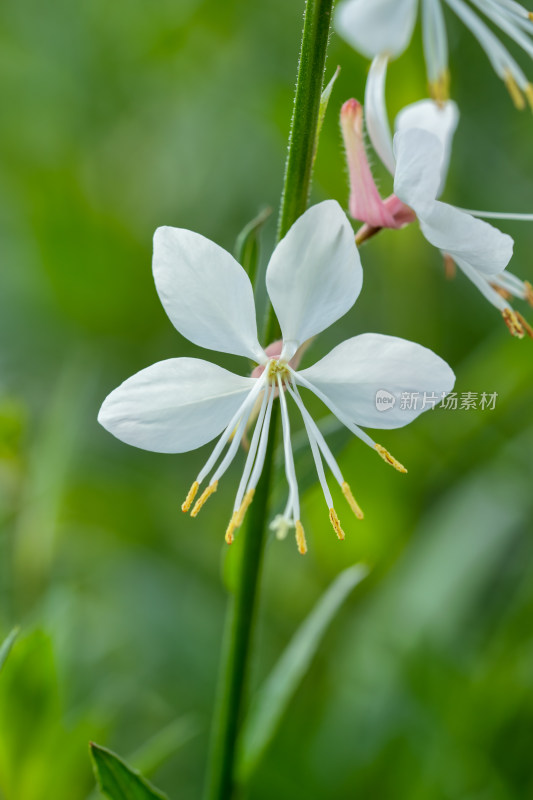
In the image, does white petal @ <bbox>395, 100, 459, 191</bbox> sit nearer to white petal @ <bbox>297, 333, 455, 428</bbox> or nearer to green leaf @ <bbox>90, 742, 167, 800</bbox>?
white petal @ <bbox>297, 333, 455, 428</bbox>

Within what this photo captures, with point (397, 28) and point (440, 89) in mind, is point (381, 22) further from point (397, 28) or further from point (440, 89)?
point (440, 89)

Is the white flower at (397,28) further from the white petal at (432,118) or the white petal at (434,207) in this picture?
the white petal at (434,207)

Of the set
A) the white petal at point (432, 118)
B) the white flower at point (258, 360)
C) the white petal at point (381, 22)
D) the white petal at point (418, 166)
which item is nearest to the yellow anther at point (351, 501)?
the white flower at point (258, 360)

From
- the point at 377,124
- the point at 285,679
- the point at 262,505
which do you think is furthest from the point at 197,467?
the point at 377,124

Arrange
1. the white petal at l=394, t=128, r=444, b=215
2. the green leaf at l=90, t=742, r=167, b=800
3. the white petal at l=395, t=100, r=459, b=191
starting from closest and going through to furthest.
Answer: the white petal at l=394, t=128, r=444, b=215 → the green leaf at l=90, t=742, r=167, b=800 → the white petal at l=395, t=100, r=459, b=191

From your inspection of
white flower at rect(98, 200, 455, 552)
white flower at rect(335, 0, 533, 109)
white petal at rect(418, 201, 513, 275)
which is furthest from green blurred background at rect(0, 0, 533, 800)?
white flower at rect(335, 0, 533, 109)

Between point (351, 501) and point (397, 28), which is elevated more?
point (397, 28)
